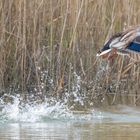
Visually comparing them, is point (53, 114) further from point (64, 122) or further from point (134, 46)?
point (134, 46)

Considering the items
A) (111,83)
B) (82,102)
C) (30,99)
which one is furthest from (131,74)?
(30,99)

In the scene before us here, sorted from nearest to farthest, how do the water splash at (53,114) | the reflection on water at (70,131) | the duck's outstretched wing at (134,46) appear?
the reflection on water at (70,131), the duck's outstretched wing at (134,46), the water splash at (53,114)

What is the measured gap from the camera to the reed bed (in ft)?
26.6

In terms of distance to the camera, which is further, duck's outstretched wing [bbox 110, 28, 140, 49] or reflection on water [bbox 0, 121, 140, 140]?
duck's outstretched wing [bbox 110, 28, 140, 49]

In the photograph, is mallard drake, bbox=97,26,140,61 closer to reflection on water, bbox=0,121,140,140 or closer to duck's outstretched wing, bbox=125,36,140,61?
duck's outstretched wing, bbox=125,36,140,61

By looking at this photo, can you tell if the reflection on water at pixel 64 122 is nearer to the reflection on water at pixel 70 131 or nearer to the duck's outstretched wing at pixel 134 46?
the reflection on water at pixel 70 131

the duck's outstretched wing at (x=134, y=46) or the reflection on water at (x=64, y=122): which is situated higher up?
the duck's outstretched wing at (x=134, y=46)

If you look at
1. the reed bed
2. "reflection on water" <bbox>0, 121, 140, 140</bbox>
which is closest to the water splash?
"reflection on water" <bbox>0, 121, 140, 140</bbox>

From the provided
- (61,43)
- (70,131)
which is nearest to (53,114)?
(70,131)

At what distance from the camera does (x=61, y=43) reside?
8.16 metres

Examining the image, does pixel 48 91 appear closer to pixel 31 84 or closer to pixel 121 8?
pixel 31 84

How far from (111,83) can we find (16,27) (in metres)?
1.44

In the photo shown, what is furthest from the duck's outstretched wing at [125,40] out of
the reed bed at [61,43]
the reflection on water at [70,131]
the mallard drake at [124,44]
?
the reed bed at [61,43]

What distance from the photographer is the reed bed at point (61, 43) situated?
8.10 metres
